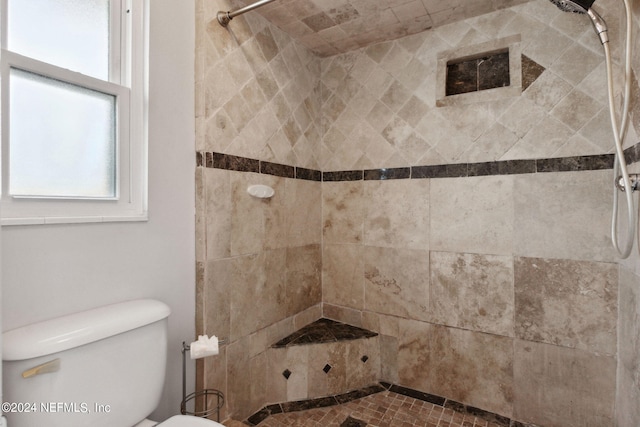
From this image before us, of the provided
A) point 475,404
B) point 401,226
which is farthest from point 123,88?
point 475,404

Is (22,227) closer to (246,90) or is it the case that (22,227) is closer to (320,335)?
(246,90)

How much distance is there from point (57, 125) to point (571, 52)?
242 cm

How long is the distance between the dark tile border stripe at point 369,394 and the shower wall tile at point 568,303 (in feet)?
1.66

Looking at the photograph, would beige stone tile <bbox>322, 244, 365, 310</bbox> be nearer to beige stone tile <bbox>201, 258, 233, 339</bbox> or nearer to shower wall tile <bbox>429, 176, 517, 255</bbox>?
shower wall tile <bbox>429, 176, 517, 255</bbox>

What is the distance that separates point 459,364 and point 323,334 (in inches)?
34.3

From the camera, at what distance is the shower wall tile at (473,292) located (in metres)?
1.88

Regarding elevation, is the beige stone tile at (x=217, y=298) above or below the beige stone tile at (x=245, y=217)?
below

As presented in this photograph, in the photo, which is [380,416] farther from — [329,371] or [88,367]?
[88,367]

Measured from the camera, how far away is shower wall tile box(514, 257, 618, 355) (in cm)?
164

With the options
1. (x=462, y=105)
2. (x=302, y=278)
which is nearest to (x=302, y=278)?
(x=302, y=278)

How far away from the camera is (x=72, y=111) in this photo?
1.21 meters

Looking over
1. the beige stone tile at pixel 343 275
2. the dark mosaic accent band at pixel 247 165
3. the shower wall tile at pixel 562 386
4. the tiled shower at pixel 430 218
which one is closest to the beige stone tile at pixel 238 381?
the tiled shower at pixel 430 218

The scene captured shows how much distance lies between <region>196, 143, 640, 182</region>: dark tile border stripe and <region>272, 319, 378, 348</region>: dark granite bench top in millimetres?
1079

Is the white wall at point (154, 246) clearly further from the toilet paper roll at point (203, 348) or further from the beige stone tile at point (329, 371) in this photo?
the beige stone tile at point (329, 371)
